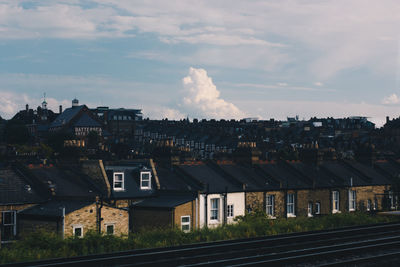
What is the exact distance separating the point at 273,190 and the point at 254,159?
5292 mm

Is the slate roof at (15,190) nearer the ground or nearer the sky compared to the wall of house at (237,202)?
nearer the sky

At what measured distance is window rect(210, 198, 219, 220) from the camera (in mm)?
42219

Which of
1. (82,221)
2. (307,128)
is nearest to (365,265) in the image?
(82,221)

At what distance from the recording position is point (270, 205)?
152 feet

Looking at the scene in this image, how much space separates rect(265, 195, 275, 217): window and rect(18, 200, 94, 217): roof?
14981 mm

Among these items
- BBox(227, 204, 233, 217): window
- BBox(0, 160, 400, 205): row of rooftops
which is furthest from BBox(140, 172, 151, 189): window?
BBox(227, 204, 233, 217): window

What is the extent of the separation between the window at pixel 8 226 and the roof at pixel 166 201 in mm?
8132

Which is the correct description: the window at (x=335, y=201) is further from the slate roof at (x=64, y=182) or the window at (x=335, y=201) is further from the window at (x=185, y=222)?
the slate roof at (x=64, y=182)

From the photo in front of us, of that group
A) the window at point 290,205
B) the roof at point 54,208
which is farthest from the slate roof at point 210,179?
the roof at point 54,208

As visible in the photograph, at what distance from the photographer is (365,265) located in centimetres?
1758

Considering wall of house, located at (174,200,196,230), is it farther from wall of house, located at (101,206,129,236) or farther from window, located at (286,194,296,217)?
window, located at (286,194,296,217)

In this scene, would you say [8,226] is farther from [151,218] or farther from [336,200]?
[336,200]

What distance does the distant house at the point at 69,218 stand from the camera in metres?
35.0

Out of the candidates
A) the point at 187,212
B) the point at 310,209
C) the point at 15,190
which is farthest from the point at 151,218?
the point at 310,209
